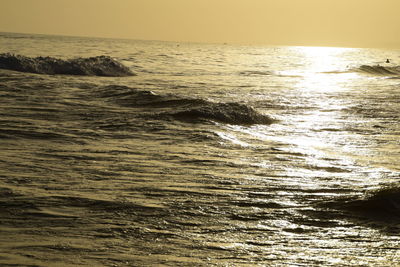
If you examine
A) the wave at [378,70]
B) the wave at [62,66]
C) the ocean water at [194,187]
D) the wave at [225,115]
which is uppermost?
the wave at [378,70]

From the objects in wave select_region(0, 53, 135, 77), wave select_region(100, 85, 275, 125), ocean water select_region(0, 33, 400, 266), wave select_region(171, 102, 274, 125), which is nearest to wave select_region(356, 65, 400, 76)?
wave select_region(0, 53, 135, 77)

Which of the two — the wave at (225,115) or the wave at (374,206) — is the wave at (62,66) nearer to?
the wave at (225,115)

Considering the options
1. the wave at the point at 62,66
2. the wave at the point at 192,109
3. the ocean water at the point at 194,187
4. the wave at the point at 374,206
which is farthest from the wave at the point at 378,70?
the wave at the point at 374,206

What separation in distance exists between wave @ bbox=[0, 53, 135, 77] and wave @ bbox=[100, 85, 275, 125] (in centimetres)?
894

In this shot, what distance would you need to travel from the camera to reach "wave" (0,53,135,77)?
22609mm

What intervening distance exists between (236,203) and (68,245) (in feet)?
6.38

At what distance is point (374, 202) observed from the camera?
5.44 meters

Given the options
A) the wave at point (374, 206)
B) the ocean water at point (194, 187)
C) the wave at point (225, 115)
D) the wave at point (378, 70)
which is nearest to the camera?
the ocean water at point (194, 187)

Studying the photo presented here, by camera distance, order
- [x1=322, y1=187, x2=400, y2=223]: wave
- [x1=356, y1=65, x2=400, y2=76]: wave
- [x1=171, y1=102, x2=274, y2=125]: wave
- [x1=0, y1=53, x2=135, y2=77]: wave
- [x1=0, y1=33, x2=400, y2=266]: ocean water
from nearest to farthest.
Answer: [x1=0, y1=33, x2=400, y2=266]: ocean water
[x1=322, y1=187, x2=400, y2=223]: wave
[x1=171, y1=102, x2=274, y2=125]: wave
[x1=0, y1=53, x2=135, y2=77]: wave
[x1=356, y1=65, x2=400, y2=76]: wave

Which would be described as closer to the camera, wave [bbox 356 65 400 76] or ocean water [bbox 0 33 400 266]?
ocean water [bbox 0 33 400 266]

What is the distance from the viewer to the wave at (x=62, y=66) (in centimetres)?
2261

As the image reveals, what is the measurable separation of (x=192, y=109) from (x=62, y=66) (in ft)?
44.1

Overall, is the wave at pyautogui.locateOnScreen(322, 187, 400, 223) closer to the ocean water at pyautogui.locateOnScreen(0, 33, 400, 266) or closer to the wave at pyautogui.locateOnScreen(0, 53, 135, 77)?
the ocean water at pyautogui.locateOnScreen(0, 33, 400, 266)

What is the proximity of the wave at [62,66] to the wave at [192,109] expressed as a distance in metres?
8.94
